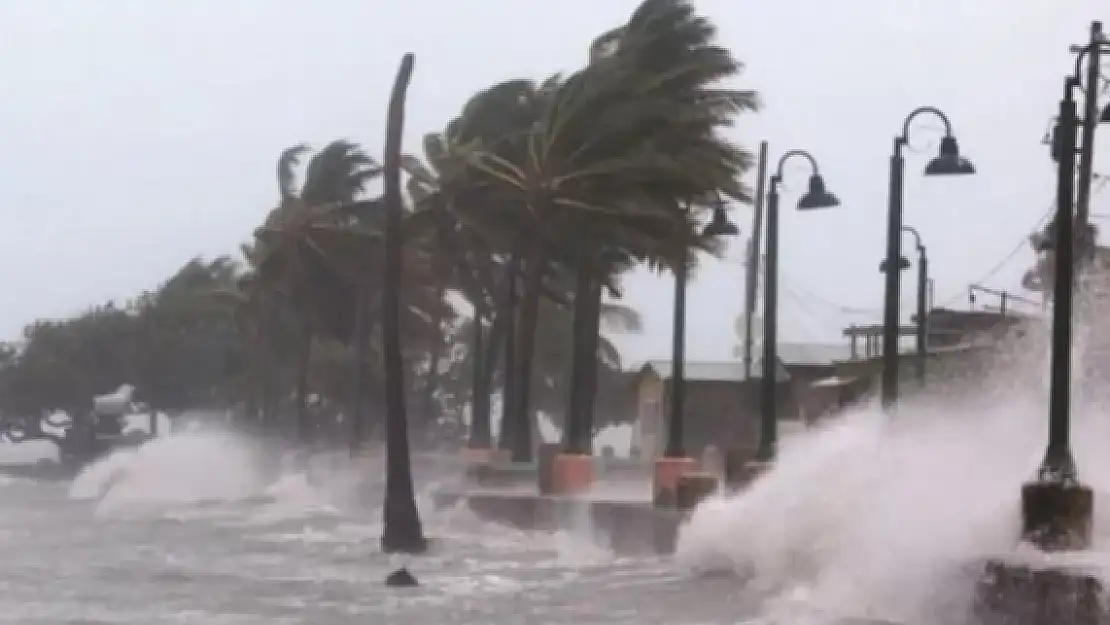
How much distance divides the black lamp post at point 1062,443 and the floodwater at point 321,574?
4.75 m

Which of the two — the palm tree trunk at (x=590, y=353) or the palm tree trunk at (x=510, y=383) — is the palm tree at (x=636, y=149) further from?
the palm tree trunk at (x=510, y=383)

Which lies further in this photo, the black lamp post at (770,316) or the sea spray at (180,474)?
the sea spray at (180,474)

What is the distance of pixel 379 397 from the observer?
77500 mm

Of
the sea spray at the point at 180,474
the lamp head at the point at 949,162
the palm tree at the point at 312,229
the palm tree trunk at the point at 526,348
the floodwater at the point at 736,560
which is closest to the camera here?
the floodwater at the point at 736,560

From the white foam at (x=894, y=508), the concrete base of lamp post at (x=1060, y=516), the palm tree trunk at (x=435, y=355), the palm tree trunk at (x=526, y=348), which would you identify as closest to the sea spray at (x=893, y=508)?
the white foam at (x=894, y=508)

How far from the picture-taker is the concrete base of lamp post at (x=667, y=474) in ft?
94.2

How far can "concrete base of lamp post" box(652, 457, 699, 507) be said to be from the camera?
28.7m

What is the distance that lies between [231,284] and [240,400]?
17.8ft

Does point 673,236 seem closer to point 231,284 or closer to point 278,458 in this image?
point 278,458

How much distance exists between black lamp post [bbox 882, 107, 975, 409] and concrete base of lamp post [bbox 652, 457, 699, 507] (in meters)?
5.82

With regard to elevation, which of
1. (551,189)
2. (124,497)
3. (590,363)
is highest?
(551,189)

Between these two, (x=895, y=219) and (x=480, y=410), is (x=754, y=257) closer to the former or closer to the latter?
(x=480, y=410)

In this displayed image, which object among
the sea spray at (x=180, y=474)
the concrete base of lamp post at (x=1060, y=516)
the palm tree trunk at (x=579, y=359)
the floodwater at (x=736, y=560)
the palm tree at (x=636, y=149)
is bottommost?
the sea spray at (x=180, y=474)

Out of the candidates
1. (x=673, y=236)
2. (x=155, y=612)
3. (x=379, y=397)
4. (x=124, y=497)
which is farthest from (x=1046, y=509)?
(x=379, y=397)
